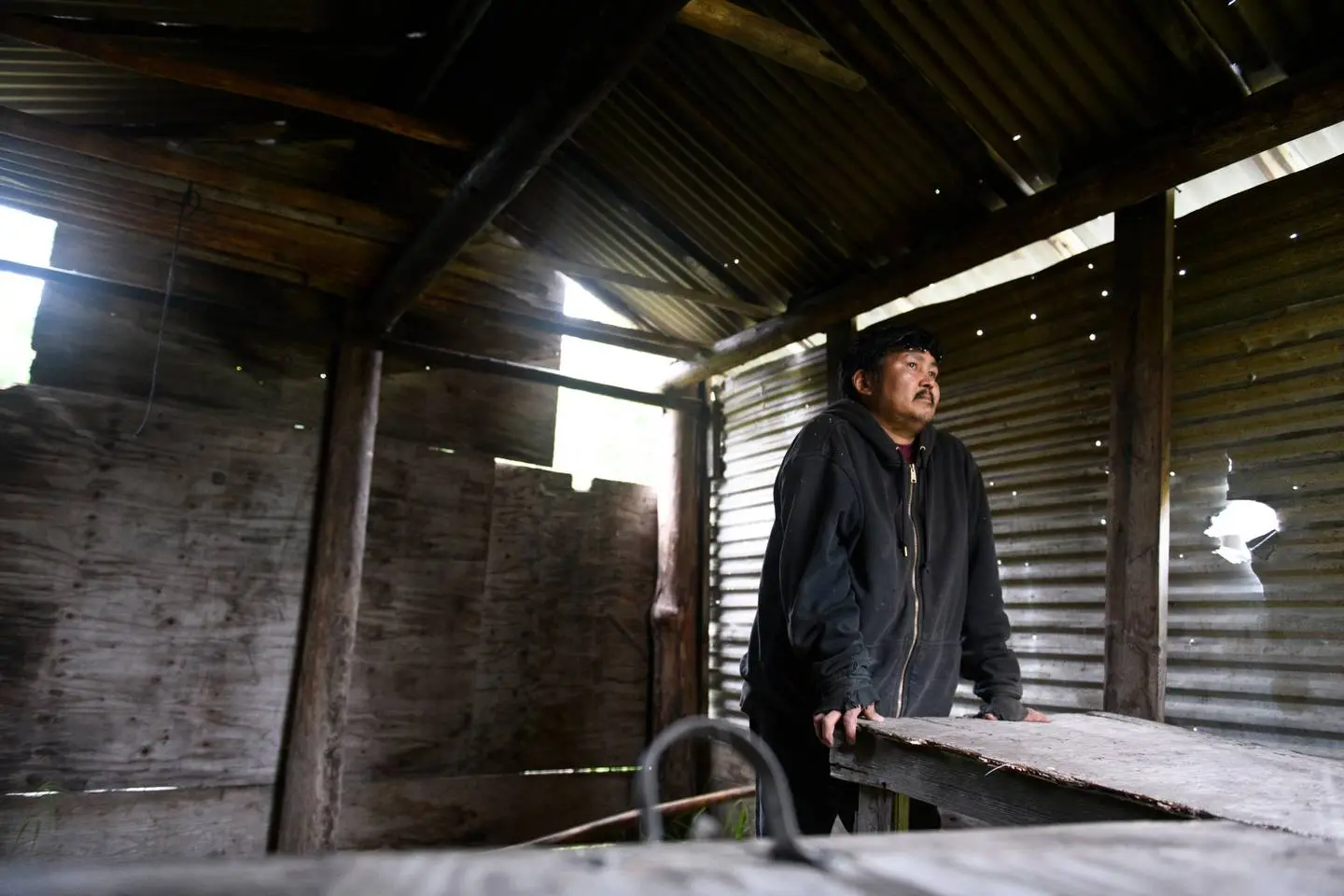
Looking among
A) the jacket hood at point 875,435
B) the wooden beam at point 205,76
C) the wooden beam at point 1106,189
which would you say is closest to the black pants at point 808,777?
the jacket hood at point 875,435

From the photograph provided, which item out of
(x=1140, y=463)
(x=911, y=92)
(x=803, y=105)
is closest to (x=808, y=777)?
(x=1140, y=463)

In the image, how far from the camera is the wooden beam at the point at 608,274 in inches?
183

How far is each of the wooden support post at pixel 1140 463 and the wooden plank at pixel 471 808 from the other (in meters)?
3.61

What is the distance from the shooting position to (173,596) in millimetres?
4828

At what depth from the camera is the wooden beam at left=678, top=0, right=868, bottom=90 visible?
3.22 meters

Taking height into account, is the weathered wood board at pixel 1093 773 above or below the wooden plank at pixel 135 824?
above

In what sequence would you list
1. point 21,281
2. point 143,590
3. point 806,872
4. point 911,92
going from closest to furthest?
point 806,872 → point 911,92 → point 21,281 → point 143,590

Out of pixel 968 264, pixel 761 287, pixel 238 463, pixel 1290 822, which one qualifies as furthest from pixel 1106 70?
pixel 238 463

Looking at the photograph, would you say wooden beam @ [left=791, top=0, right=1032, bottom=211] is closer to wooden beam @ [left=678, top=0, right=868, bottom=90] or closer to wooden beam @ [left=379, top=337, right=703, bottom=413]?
wooden beam @ [left=678, top=0, right=868, bottom=90]

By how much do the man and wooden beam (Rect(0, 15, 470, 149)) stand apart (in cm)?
234

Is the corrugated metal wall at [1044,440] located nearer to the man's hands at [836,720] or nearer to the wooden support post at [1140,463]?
the wooden support post at [1140,463]

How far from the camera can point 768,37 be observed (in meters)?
3.39

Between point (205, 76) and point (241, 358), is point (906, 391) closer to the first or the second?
point (205, 76)

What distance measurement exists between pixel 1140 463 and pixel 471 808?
4289 mm
